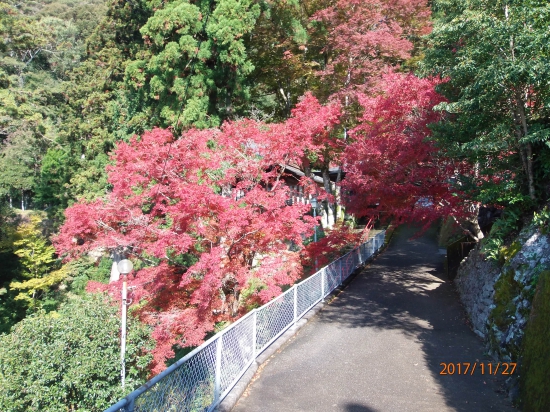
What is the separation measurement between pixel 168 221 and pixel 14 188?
26043mm

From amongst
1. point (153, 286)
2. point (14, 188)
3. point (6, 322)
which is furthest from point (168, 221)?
point (14, 188)

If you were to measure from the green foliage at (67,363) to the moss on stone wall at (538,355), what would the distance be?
203 inches

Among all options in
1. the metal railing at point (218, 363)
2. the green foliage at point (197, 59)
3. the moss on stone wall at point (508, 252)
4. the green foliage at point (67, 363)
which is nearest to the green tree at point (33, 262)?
the green foliage at point (197, 59)

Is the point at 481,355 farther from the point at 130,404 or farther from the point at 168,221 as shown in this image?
the point at 168,221

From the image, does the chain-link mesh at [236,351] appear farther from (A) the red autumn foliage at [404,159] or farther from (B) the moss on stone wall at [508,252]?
(A) the red autumn foliage at [404,159]

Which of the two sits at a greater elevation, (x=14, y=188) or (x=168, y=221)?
(x=14, y=188)

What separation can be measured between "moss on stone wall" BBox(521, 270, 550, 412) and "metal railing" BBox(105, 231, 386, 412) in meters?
3.52

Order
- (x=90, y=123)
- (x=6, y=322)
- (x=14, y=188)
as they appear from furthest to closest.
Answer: (x=14, y=188), (x=90, y=123), (x=6, y=322)

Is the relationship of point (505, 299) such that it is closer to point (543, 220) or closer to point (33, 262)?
point (543, 220)

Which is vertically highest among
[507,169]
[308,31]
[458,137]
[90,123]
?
[308,31]

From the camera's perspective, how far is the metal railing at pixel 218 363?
360cm

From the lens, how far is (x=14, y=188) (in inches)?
1223

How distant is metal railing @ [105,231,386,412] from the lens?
3.60m

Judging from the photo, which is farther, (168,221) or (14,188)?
(14,188)
